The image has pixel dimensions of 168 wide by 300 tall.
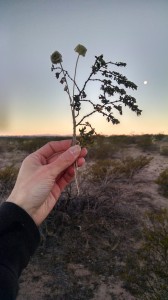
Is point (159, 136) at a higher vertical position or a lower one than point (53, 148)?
lower

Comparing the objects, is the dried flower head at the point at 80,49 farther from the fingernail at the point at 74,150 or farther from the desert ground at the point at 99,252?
the desert ground at the point at 99,252

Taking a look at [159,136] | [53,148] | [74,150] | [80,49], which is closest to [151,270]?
[53,148]

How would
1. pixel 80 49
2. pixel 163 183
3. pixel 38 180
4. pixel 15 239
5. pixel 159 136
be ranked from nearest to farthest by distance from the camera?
pixel 15 239 < pixel 38 180 < pixel 80 49 < pixel 163 183 < pixel 159 136

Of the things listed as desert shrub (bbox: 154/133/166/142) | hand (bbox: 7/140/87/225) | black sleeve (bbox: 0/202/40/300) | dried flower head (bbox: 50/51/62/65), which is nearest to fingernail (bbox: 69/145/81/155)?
hand (bbox: 7/140/87/225)

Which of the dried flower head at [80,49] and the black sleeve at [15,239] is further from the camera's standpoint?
the dried flower head at [80,49]

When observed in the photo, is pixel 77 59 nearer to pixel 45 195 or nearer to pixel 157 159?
pixel 45 195

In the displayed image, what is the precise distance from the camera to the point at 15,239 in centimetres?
160

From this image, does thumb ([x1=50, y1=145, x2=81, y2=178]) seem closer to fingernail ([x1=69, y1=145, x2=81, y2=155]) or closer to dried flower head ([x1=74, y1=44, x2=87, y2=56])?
fingernail ([x1=69, y1=145, x2=81, y2=155])

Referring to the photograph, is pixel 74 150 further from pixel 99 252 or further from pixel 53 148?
pixel 99 252

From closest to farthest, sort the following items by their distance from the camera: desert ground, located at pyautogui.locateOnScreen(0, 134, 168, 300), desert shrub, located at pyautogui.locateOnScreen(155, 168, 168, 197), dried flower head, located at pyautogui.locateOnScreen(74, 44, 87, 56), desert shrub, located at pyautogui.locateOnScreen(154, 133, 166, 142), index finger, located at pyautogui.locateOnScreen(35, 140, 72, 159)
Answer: index finger, located at pyautogui.locateOnScreen(35, 140, 72, 159)
dried flower head, located at pyautogui.locateOnScreen(74, 44, 87, 56)
desert ground, located at pyautogui.locateOnScreen(0, 134, 168, 300)
desert shrub, located at pyautogui.locateOnScreen(155, 168, 168, 197)
desert shrub, located at pyautogui.locateOnScreen(154, 133, 166, 142)

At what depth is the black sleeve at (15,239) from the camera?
1.50 m

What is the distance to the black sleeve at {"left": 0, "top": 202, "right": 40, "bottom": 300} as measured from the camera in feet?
4.94

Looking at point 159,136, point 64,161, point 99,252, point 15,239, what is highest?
point 64,161

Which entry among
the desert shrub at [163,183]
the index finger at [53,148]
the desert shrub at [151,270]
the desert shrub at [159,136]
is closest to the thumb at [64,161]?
the index finger at [53,148]
